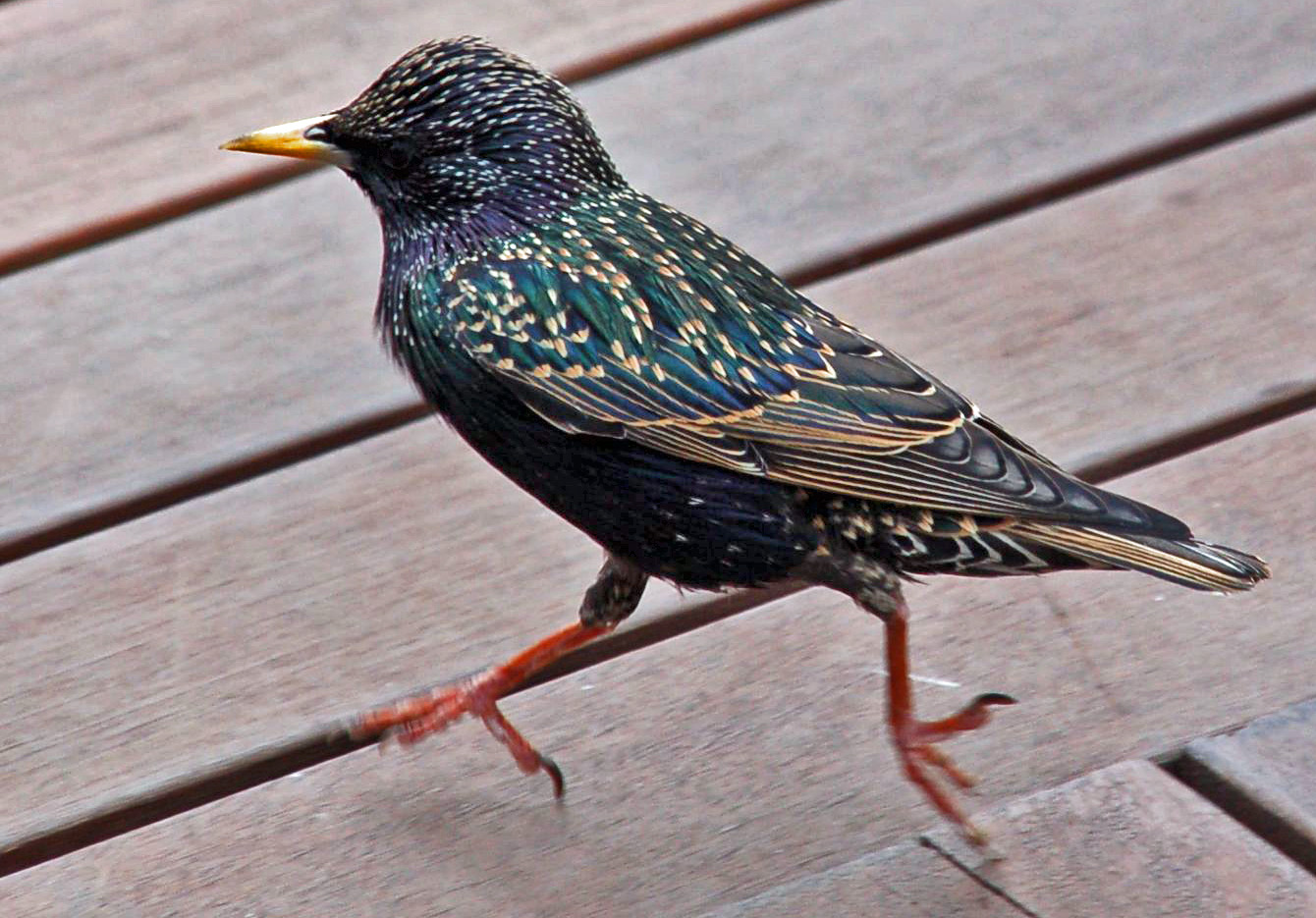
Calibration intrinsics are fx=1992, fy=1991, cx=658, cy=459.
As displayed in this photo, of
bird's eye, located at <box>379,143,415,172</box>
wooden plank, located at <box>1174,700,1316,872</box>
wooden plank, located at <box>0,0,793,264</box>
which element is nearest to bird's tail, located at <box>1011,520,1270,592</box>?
wooden plank, located at <box>1174,700,1316,872</box>

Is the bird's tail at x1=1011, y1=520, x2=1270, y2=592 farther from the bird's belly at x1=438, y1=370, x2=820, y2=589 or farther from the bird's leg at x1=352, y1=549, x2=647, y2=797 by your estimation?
the bird's leg at x1=352, y1=549, x2=647, y2=797

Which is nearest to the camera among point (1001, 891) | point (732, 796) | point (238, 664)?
point (1001, 891)

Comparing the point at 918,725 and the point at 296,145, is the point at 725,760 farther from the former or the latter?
the point at 296,145

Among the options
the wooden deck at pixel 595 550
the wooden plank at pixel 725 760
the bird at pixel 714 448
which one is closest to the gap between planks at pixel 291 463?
the wooden deck at pixel 595 550

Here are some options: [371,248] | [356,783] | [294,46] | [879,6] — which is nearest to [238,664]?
[356,783]

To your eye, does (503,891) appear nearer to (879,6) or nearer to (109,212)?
(109,212)

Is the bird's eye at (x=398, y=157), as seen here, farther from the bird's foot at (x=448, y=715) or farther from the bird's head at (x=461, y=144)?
the bird's foot at (x=448, y=715)

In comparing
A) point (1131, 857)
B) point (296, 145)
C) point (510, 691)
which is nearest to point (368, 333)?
point (296, 145)
